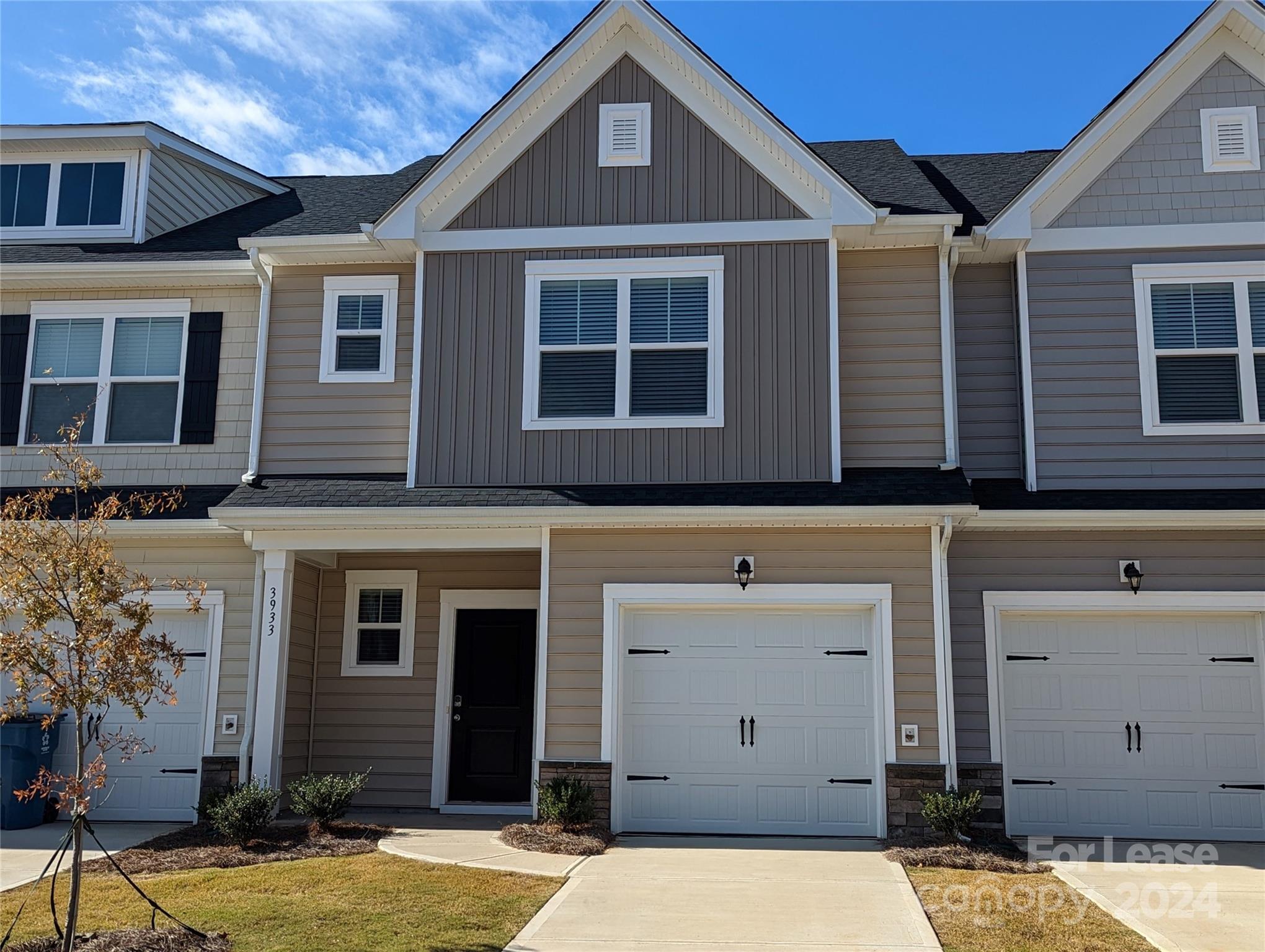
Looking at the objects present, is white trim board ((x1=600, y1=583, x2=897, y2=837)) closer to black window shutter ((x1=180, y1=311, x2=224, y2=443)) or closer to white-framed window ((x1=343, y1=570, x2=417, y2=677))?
white-framed window ((x1=343, y1=570, x2=417, y2=677))

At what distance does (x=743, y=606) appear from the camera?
10.9m

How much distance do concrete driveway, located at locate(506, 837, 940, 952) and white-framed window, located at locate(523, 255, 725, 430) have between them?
13.7ft

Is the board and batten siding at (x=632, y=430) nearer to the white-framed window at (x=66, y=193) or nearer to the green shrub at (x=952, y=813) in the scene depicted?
the green shrub at (x=952, y=813)

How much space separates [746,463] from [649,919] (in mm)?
5037

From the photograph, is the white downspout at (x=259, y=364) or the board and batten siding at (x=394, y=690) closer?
the white downspout at (x=259, y=364)

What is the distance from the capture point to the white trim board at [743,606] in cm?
1038

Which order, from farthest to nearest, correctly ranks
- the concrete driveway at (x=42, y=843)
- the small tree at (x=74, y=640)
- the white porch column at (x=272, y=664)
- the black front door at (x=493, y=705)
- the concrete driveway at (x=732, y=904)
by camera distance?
the black front door at (x=493, y=705) < the white porch column at (x=272, y=664) < the concrete driveway at (x=42, y=843) < the concrete driveway at (x=732, y=904) < the small tree at (x=74, y=640)

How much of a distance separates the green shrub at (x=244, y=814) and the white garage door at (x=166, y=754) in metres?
2.07

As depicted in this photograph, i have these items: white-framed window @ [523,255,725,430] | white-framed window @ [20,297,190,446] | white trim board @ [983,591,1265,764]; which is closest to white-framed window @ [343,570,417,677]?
white-framed window @ [20,297,190,446]

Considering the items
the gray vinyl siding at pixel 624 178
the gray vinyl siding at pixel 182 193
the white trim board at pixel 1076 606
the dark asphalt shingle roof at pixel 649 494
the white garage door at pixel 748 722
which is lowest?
the white garage door at pixel 748 722

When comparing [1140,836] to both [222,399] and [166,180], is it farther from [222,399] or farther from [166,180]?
[166,180]

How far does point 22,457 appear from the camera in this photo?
42.5 ft

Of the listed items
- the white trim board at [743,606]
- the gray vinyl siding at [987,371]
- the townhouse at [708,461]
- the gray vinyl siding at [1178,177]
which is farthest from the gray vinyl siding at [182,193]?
the gray vinyl siding at [1178,177]

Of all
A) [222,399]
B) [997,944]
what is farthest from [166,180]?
[997,944]
